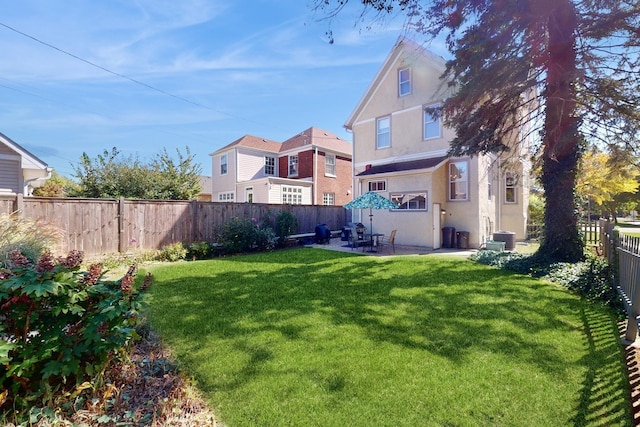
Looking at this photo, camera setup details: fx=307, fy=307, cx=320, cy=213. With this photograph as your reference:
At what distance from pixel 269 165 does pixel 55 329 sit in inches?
994

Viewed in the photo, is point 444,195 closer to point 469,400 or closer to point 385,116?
point 385,116

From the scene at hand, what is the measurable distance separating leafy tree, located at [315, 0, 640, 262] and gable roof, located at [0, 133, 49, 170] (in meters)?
13.1

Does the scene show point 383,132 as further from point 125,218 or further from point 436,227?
point 125,218

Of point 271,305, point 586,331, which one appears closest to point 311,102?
point 271,305

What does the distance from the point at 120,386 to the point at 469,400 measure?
11.2ft

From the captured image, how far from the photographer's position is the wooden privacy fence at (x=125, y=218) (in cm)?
930

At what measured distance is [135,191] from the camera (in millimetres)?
17562

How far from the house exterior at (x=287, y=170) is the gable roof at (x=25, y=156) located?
12508 mm

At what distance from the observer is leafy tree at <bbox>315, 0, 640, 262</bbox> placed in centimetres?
766

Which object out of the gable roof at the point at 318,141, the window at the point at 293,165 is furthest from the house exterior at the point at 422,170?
the window at the point at 293,165

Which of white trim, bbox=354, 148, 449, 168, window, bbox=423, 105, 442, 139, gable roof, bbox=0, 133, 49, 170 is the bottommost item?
gable roof, bbox=0, 133, 49, 170

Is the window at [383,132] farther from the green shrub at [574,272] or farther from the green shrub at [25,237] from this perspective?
the green shrub at [25,237]

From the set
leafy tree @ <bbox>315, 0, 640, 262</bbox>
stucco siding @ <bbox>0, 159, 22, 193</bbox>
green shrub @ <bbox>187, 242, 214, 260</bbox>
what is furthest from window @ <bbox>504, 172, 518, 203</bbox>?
stucco siding @ <bbox>0, 159, 22, 193</bbox>

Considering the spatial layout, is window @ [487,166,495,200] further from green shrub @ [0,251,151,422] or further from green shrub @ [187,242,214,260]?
green shrub @ [0,251,151,422]
